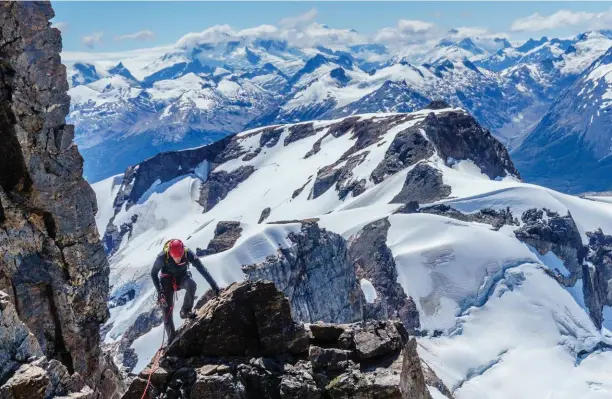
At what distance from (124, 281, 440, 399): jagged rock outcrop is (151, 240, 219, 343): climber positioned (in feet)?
Answer: 5.77

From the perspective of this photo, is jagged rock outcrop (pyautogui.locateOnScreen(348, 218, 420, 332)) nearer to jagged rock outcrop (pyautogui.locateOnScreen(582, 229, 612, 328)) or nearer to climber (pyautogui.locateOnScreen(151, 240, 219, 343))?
jagged rock outcrop (pyautogui.locateOnScreen(582, 229, 612, 328))

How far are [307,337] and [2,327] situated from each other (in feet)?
30.6

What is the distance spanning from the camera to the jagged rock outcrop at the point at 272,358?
18.6 meters

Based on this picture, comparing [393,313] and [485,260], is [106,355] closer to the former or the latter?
[393,313]

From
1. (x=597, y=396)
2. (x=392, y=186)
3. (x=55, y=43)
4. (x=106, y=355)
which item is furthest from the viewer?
(x=392, y=186)

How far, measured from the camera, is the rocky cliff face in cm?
2375

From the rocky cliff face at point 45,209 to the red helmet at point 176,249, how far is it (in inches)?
214

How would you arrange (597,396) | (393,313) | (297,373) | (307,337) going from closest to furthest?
1. (297,373)
2. (307,337)
3. (597,396)
4. (393,313)

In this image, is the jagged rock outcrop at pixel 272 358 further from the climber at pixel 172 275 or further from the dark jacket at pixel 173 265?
the dark jacket at pixel 173 265

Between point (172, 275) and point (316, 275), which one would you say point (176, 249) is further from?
point (316, 275)

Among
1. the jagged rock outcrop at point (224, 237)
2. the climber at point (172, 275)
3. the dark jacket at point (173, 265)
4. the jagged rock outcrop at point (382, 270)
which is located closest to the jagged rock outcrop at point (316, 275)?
the jagged rock outcrop at point (382, 270)

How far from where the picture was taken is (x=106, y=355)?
31.1 m

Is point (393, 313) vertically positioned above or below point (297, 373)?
below

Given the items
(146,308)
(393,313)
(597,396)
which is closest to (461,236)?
(393,313)
